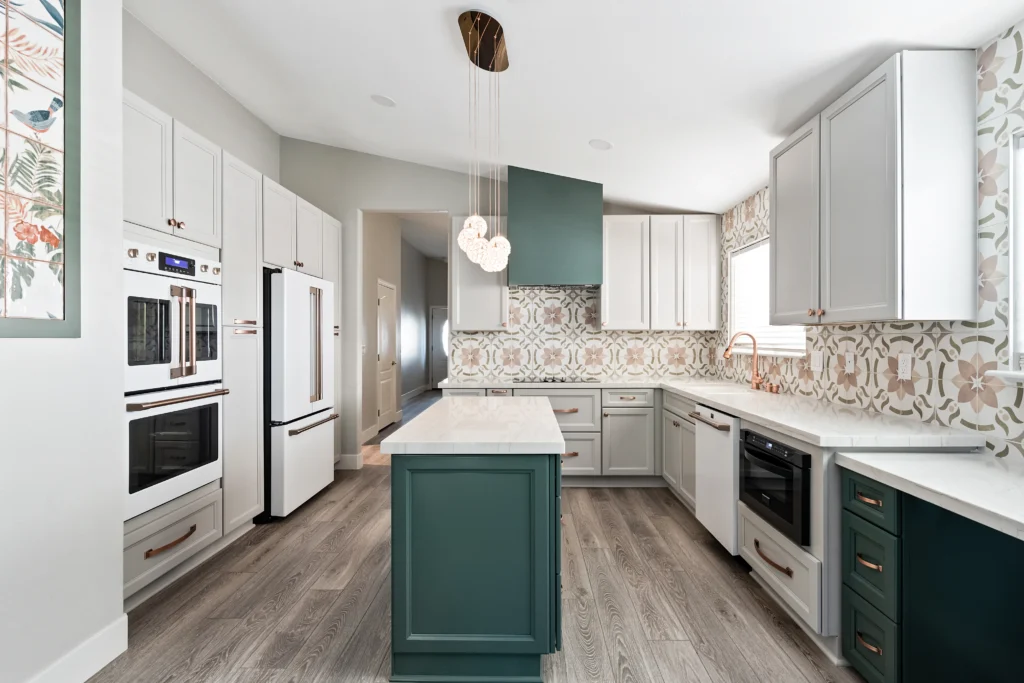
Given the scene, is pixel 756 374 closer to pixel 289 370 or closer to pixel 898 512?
pixel 898 512

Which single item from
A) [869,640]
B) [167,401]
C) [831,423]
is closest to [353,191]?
[167,401]

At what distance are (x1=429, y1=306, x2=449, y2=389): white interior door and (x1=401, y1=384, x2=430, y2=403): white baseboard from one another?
358mm

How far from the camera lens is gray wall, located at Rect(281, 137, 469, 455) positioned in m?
4.32

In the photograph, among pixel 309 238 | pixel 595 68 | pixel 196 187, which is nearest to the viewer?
pixel 595 68

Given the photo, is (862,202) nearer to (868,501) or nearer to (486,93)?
(868,501)

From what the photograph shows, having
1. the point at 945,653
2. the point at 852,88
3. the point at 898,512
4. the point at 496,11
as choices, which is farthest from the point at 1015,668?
the point at 496,11

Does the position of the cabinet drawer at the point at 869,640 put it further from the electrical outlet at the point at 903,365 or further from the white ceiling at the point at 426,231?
the white ceiling at the point at 426,231

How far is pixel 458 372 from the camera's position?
4.36 metres

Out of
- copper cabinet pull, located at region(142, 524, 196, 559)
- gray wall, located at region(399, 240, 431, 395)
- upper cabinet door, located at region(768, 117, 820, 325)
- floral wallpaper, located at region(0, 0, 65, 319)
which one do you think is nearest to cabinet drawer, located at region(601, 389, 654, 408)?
upper cabinet door, located at region(768, 117, 820, 325)

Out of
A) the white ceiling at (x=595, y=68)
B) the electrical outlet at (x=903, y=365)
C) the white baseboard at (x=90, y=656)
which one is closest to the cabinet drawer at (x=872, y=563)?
the electrical outlet at (x=903, y=365)

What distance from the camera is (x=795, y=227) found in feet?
7.68

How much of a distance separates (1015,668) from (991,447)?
30.0 inches

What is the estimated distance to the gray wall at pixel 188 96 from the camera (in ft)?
8.96

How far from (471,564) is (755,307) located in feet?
9.34
